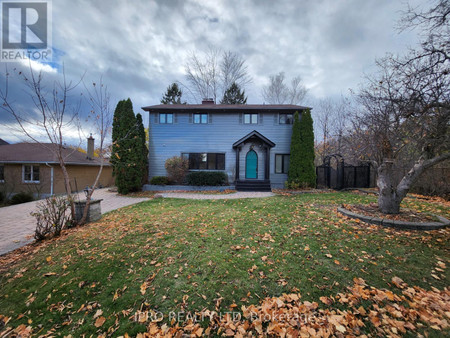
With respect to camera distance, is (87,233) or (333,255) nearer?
(333,255)

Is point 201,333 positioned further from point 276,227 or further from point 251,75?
point 251,75

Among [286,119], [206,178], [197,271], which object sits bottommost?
[197,271]

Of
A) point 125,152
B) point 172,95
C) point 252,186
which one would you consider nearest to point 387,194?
point 252,186

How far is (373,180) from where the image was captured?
11.6m

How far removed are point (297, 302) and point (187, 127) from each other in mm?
13267

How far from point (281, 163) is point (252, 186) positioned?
3329mm

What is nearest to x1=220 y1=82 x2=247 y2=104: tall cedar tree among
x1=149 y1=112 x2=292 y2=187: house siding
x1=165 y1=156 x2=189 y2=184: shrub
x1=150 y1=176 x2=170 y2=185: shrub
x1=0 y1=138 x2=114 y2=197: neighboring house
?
x1=149 y1=112 x2=292 y2=187: house siding

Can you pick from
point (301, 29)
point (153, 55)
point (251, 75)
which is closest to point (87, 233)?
point (153, 55)

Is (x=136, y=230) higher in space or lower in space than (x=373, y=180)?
lower

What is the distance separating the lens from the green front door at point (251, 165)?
1362 cm

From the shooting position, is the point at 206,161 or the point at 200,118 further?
the point at 200,118

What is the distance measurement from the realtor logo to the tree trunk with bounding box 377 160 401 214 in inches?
419

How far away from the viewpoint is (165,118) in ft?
45.7

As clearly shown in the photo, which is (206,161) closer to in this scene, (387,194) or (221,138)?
(221,138)
